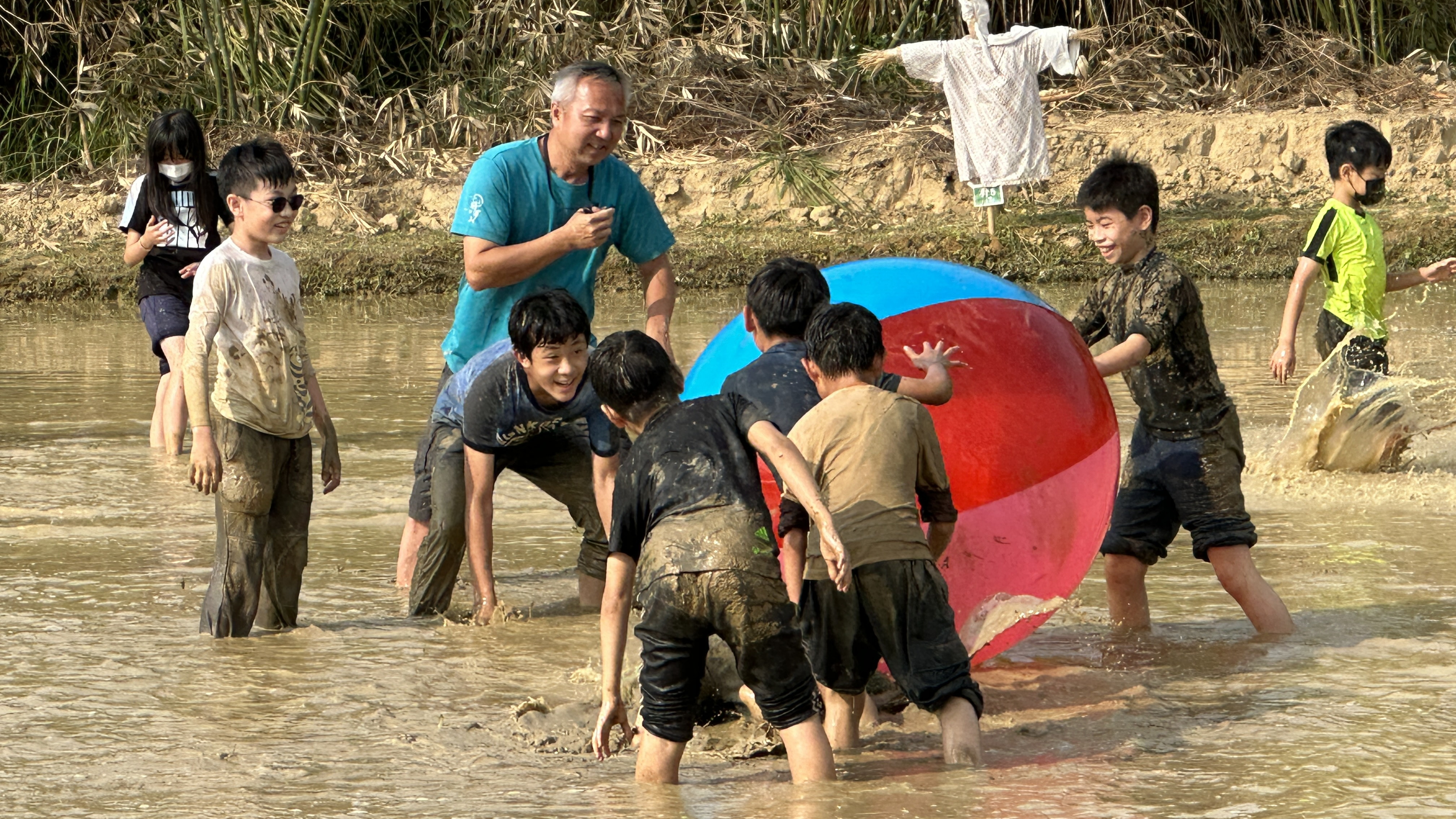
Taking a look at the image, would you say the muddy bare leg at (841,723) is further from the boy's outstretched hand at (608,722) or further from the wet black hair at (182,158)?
the wet black hair at (182,158)

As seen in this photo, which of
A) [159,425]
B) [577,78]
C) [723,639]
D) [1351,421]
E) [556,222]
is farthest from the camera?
[159,425]

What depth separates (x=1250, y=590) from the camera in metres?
5.45

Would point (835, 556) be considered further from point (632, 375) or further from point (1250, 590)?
point (1250, 590)

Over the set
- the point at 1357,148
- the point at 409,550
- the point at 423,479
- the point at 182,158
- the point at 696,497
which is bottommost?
the point at 409,550

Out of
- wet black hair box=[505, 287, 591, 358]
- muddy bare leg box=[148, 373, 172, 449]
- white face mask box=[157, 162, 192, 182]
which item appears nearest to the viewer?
wet black hair box=[505, 287, 591, 358]

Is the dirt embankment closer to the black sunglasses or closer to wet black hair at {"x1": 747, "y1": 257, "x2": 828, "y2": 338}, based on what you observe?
the black sunglasses

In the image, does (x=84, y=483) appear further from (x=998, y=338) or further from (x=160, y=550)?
(x=998, y=338)

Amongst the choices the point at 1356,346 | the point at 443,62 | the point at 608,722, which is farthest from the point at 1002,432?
the point at 443,62

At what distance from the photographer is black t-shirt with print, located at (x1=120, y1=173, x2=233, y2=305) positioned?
7.95 metres

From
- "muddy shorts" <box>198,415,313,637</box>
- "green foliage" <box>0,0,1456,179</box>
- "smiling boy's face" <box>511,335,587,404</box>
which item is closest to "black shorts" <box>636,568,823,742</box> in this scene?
"smiling boy's face" <box>511,335,587,404</box>

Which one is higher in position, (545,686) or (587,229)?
(587,229)

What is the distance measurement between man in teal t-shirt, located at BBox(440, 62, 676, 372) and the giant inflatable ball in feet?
3.29

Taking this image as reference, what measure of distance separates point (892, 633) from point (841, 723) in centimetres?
39

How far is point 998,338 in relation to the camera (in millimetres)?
4898
